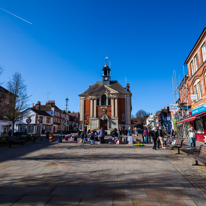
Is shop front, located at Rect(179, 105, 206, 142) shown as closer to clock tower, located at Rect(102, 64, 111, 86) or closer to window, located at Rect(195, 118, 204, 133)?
window, located at Rect(195, 118, 204, 133)

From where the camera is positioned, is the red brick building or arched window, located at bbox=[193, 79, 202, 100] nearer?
the red brick building

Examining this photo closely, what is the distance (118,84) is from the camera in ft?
144

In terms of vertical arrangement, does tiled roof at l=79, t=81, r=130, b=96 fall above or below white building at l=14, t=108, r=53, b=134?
above

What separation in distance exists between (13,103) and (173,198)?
19.8 meters

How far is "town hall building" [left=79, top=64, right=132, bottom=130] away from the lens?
127ft

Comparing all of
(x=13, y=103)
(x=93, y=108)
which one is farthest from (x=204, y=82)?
(x=93, y=108)

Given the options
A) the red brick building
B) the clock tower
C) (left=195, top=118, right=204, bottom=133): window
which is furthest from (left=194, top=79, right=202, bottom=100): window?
the clock tower

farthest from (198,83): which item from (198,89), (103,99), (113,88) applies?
(113,88)

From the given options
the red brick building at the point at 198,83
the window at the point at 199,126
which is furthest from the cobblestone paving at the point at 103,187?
the window at the point at 199,126

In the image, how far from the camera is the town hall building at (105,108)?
38688 millimetres

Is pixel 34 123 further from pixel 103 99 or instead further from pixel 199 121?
pixel 199 121

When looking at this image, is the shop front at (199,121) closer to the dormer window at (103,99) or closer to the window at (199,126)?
the window at (199,126)

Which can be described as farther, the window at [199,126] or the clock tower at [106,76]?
the clock tower at [106,76]

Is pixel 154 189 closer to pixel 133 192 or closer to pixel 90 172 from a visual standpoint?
pixel 133 192
